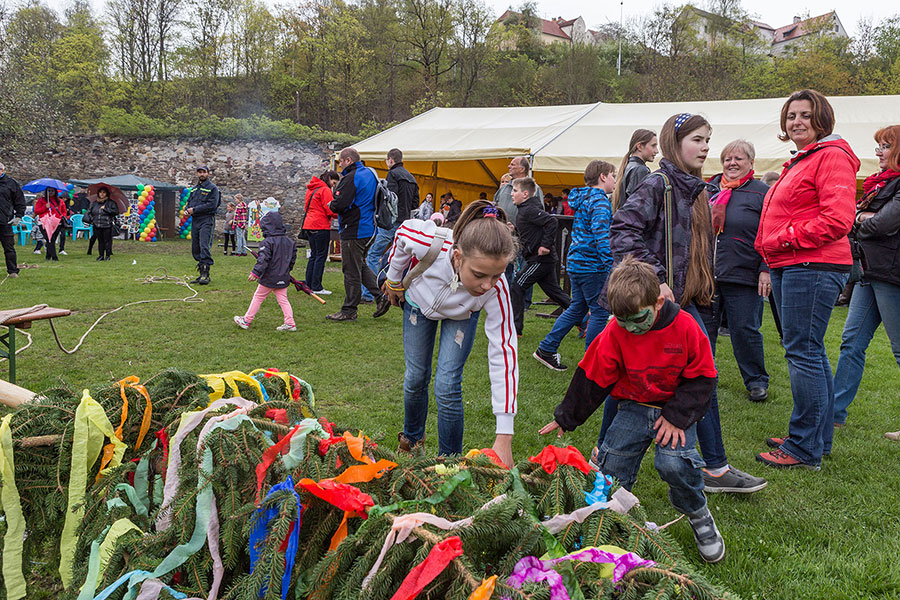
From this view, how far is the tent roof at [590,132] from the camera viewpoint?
9992 millimetres

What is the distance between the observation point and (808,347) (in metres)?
3.32

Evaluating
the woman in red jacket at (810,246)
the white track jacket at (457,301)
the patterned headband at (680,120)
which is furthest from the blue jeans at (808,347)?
the white track jacket at (457,301)

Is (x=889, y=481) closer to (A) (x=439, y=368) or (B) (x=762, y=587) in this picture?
(B) (x=762, y=587)

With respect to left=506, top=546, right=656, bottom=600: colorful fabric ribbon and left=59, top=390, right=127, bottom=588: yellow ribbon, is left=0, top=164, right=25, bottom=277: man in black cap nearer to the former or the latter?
left=59, top=390, right=127, bottom=588: yellow ribbon

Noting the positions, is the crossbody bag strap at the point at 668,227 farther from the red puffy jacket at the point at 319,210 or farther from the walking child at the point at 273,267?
the red puffy jacket at the point at 319,210

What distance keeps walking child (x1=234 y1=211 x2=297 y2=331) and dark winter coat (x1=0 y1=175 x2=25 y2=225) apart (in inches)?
237

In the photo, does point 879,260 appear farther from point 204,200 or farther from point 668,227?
point 204,200

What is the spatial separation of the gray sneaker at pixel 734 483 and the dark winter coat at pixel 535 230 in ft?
12.5

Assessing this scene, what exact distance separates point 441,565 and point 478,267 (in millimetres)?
1412

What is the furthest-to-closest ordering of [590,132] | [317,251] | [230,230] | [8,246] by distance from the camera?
1. [230,230]
2. [590,132]
3. [8,246]
4. [317,251]

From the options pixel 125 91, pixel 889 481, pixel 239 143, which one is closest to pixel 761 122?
pixel 889 481

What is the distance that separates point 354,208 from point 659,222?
5.30 metres

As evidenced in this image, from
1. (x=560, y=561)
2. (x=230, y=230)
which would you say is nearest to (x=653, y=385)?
(x=560, y=561)

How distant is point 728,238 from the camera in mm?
4535
